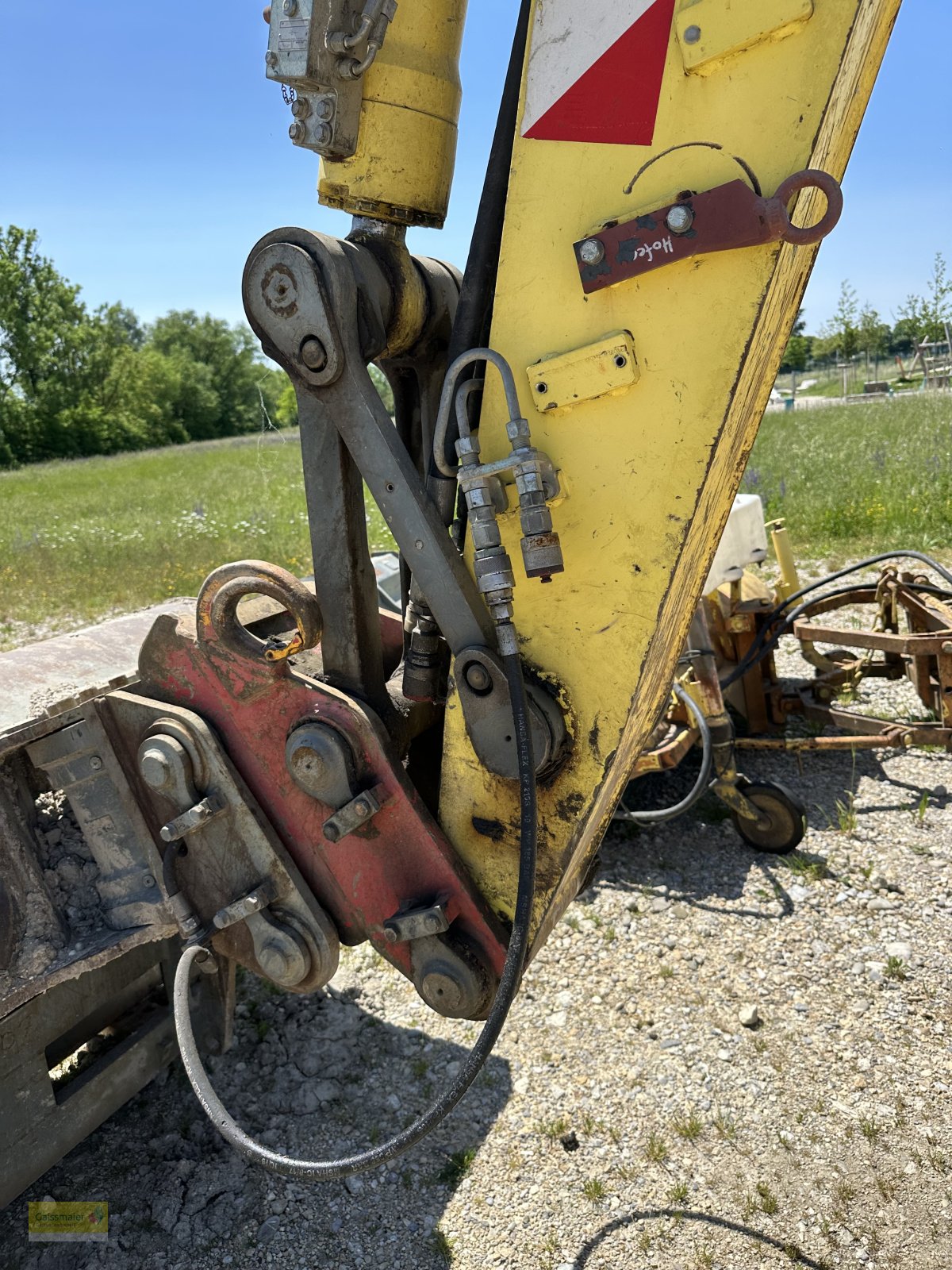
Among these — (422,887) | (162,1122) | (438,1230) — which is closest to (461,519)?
(422,887)

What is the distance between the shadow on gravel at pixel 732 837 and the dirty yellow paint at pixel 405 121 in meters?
2.93

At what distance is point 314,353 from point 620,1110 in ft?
7.56

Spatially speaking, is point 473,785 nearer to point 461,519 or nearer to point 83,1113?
point 461,519

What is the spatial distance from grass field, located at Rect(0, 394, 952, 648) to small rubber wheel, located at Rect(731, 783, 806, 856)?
3.11 metres

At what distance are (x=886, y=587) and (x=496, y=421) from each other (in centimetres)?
384

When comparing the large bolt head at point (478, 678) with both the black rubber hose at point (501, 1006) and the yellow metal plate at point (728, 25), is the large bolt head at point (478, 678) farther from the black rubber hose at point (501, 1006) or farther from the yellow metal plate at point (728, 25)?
the yellow metal plate at point (728, 25)

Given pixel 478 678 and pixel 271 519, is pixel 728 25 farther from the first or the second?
pixel 271 519

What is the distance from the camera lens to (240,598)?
1.91 metres

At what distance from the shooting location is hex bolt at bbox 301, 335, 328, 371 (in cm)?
169

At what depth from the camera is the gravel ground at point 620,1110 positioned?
2.32 meters

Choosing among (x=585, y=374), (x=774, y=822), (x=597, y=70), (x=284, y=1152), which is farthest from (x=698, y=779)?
(x=597, y=70)

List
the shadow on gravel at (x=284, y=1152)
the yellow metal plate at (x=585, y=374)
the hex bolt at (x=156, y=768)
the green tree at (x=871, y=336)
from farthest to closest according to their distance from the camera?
the green tree at (x=871, y=336)
the shadow on gravel at (x=284, y=1152)
the hex bolt at (x=156, y=768)
the yellow metal plate at (x=585, y=374)

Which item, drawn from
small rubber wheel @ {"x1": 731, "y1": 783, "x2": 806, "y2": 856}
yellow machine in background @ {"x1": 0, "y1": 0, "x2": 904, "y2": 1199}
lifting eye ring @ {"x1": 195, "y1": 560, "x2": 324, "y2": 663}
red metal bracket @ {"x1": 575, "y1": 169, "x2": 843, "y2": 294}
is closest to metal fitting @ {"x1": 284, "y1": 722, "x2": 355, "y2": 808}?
yellow machine in background @ {"x1": 0, "y1": 0, "x2": 904, "y2": 1199}

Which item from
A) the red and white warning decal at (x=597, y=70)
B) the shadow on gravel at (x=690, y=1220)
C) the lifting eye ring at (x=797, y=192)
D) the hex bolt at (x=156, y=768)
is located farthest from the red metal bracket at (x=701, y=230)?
the shadow on gravel at (x=690, y=1220)
